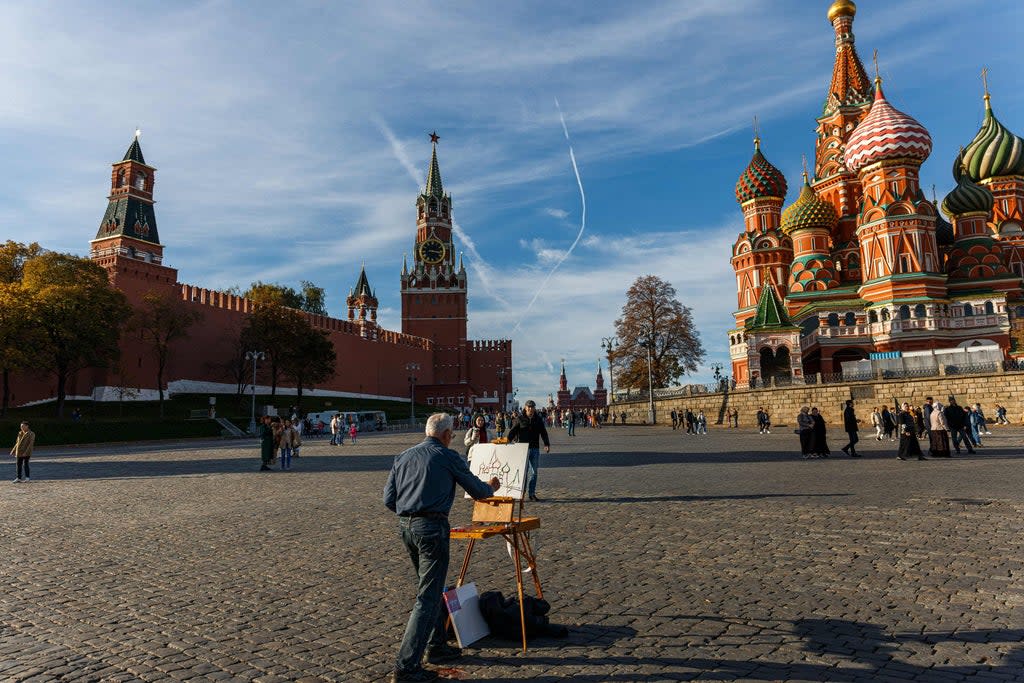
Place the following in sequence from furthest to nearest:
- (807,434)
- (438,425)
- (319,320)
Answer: (319,320), (807,434), (438,425)

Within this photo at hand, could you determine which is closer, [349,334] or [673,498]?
[673,498]

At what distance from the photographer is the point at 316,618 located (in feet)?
14.9

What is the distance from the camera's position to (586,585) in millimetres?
5230

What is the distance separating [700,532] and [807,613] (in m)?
2.73

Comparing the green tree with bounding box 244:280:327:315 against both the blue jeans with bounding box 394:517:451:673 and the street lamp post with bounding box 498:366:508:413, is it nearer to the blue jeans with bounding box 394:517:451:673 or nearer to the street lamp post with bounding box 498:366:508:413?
the street lamp post with bounding box 498:366:508:413

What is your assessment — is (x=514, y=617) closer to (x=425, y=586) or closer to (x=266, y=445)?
(x=425, y=586)

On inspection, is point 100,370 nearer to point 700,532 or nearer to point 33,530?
point 33,530

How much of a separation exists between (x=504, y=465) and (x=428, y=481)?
3.96 ft

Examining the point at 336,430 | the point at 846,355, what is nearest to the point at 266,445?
Result: the point at 336,430

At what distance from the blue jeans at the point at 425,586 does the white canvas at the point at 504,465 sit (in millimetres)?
1007

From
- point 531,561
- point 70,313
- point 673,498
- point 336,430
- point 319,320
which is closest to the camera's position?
point 531,561

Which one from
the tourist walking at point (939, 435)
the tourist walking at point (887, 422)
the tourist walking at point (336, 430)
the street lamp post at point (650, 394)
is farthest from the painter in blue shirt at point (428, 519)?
the street lamp post at point (650, 394)

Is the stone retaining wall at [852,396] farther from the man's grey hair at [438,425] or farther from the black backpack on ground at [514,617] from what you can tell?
the man's grey hair at [438,425]

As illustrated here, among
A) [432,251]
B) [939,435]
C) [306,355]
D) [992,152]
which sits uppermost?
[432,251]
